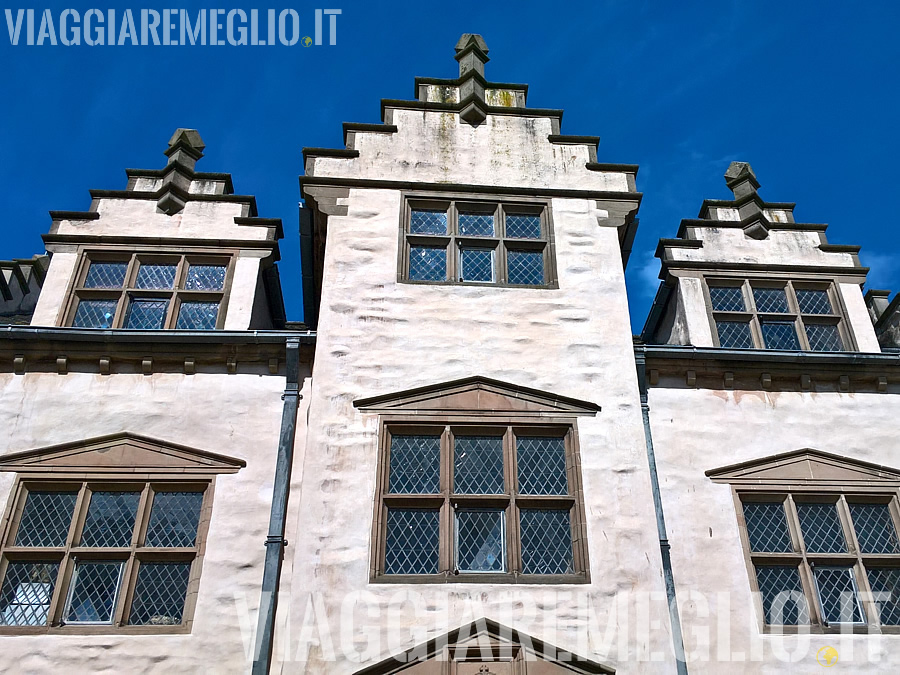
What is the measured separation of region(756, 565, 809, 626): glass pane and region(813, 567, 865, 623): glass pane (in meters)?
0.21

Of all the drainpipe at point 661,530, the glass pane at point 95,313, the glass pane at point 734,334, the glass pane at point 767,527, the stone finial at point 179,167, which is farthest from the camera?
the stone finial at point 179,167

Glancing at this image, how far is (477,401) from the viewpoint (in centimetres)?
1021

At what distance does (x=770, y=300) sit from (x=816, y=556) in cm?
412

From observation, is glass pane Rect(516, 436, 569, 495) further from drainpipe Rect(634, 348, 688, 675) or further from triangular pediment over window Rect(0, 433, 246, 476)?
triangular pediment over window Rect(0, 433, 246, 476)

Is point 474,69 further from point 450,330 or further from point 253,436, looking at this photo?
point 253,436

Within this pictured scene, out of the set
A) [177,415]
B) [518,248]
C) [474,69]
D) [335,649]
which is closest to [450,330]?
[518,248]

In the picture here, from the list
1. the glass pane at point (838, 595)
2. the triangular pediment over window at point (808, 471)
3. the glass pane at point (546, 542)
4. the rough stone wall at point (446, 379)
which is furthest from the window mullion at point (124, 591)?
the glass pane at point (838, 595)

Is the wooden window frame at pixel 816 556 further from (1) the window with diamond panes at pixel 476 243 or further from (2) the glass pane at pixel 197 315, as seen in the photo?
(2) the glass pane at pixel 197 315

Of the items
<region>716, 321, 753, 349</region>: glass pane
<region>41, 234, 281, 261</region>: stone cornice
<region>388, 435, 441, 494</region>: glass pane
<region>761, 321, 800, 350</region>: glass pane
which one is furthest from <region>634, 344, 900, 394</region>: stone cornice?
<region>41, 234, 281, 261</region>: stone cornice

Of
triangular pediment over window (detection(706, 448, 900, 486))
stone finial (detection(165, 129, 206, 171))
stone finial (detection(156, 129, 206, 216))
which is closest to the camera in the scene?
triangular pediment over window (detection(706, 448, 900, 486))

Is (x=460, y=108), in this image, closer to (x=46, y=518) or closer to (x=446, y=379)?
(x=446, y=379)

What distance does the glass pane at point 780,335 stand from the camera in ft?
40.1

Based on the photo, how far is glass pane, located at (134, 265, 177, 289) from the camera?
12.2 metres

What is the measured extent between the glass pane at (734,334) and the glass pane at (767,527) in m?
2.47
